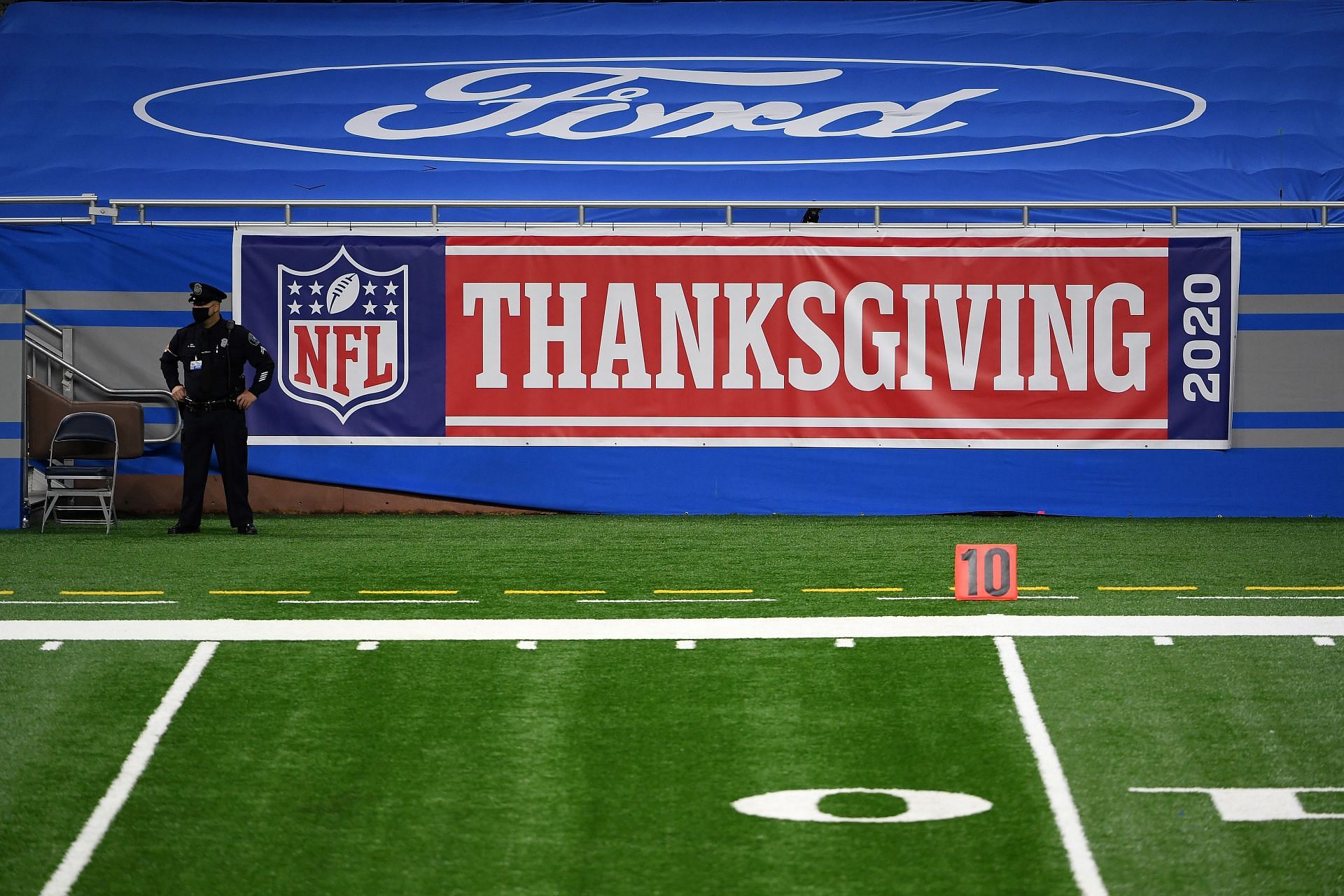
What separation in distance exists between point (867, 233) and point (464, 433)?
3678mm

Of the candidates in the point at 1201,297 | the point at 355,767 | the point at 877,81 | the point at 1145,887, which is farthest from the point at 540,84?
the point at 1145,887

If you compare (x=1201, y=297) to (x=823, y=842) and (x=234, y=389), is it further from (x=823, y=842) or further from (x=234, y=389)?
(x=823, y=842)

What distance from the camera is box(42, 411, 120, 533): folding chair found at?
11.4 meters

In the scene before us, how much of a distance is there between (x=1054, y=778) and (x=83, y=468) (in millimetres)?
8836

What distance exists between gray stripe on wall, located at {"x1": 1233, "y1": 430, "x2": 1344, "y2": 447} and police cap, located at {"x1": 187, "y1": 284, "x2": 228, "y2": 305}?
8.09m

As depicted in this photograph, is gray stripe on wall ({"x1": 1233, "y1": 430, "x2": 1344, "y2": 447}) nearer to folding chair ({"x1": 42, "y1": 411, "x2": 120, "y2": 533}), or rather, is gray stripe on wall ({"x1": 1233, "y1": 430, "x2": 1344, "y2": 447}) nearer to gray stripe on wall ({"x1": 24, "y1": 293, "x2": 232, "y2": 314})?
gray stripe on wall ({"x1": 24, "y1": 293, "x2": 232, "y2": 314})

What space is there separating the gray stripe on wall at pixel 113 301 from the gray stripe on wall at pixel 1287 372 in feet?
27.3

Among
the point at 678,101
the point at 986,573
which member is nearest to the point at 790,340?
the point at 678,101

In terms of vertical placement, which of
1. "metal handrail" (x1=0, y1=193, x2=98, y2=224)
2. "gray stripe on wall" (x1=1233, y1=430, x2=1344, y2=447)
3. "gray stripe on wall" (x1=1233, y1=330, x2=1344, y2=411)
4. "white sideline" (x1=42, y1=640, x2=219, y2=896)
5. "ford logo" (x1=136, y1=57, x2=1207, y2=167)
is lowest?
"white sideline" (x1=42, y1=640, x2=219, y2=896)

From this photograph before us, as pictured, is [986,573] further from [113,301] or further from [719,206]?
[113,301]

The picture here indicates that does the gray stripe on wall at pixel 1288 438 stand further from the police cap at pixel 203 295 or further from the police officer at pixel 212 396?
the police cap at pixel 203 295

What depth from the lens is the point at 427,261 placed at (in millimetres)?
12516

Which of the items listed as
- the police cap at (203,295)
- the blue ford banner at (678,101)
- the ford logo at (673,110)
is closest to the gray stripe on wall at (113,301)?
the blue ford banner at (678,101)

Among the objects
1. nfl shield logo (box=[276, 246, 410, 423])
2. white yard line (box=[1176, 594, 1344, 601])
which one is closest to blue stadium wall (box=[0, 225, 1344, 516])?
nfl shield logo (box=[276, 246, 410, 423])
